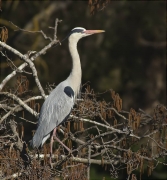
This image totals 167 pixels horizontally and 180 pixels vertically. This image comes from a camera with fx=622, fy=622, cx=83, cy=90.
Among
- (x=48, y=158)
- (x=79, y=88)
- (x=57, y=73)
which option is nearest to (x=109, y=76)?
→ (x=57, y=73)

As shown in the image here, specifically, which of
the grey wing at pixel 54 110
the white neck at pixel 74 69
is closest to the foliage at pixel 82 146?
the grey wing at pixel 54 110

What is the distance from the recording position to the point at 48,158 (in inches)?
242

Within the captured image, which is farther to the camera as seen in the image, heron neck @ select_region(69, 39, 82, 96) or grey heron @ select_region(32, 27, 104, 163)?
heron neck @ select_region(69, 39, 82, 96)

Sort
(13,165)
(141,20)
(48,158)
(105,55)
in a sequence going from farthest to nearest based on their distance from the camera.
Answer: (105,55) → (141,20) → (48,158) → (13,165)

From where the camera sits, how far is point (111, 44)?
16375 millimetres

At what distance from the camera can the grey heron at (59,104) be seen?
6.75m

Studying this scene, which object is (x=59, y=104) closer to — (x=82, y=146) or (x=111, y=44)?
(x=82, y=146)

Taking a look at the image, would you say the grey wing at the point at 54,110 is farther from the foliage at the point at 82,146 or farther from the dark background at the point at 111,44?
the dark background at the point at 111,44

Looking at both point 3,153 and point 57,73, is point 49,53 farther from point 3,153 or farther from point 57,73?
point 3,153

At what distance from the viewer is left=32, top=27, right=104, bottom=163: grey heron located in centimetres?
675

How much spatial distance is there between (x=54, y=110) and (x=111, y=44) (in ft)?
30.7

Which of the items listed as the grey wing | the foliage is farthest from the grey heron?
the foliage

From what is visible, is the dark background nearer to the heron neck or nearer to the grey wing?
the heron neck

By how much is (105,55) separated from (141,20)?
1.73 m
